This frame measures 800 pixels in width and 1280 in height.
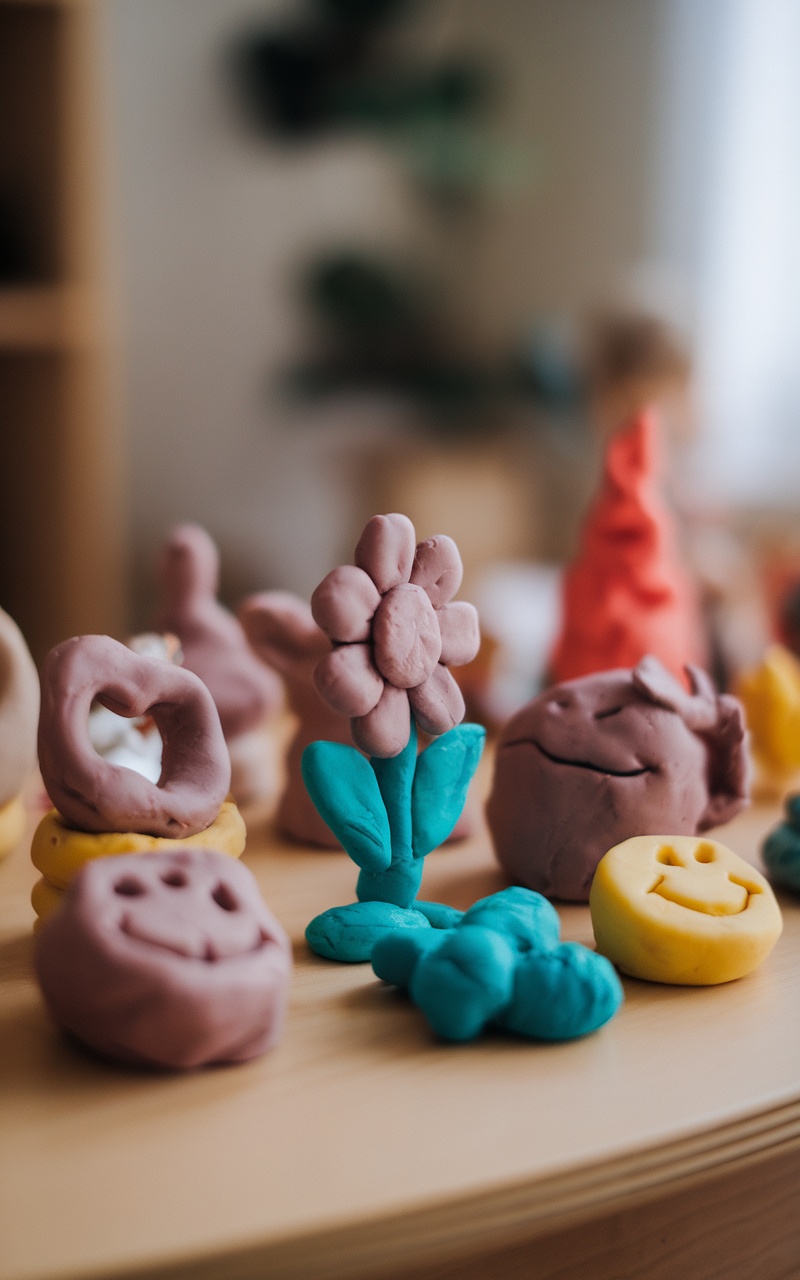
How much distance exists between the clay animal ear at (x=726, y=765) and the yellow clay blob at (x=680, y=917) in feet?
0.34

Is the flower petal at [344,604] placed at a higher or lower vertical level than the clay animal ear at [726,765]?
higher

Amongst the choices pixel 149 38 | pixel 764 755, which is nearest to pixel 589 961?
pixel 764 755

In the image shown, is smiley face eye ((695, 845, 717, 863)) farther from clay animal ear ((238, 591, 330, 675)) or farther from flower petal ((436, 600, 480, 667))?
clay animal ear ((238, 591, 330, 675))

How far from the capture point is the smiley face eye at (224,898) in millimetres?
583

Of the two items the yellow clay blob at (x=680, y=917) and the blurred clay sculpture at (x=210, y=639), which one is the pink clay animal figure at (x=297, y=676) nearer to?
the blurred clay sculpture at (x=210, y=639)

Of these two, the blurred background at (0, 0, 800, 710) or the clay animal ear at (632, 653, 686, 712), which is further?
the blurred background at (0, 0, 800, 710)

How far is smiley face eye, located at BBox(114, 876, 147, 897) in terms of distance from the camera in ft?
1.86

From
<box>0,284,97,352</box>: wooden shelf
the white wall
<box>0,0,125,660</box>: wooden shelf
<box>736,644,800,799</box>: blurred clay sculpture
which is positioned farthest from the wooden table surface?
the white wall

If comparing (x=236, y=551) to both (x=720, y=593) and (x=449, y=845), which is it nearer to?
(x=720, y=593)

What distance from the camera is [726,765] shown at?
2.66 feet

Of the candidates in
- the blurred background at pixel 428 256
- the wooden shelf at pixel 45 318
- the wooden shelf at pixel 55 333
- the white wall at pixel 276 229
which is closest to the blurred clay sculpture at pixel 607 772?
the wooden shelf at pixel 55 333

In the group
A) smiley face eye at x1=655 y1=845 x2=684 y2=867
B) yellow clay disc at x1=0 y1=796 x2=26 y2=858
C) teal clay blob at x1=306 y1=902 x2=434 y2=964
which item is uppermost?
smiley face eye at x1=655 y1=845 x2=684 y2=867

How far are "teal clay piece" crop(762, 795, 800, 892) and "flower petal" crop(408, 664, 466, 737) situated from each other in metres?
0.26

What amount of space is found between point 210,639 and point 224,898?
0.40m
